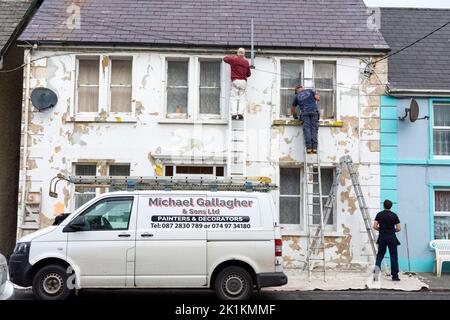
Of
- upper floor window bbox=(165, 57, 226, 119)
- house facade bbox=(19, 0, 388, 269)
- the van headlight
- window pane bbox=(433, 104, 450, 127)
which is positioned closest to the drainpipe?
house facade bbox=(19, 0, 388, 269)

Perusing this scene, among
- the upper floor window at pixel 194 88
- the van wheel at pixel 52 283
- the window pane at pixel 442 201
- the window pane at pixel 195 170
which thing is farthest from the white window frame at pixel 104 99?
the window pane at pixel 442 201

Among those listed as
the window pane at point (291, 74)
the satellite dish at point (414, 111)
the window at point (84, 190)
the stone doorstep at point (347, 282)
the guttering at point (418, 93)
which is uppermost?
the window pane at point (291, 74)

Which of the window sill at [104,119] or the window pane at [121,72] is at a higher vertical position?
the window pane at [121,72]

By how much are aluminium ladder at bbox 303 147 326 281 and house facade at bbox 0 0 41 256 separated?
26.2 ft

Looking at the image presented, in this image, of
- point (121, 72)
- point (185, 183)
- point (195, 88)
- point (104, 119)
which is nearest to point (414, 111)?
point (195, 88)

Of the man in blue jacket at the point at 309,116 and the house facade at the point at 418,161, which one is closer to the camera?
the man in blue jacket at the point at 309,116

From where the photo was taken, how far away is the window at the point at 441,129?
578 inches

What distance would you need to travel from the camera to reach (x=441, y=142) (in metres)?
14.7

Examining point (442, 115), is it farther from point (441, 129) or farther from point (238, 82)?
point (238, 82)

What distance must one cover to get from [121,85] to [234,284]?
7.13 meters

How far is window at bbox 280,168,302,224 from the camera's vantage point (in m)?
14.6

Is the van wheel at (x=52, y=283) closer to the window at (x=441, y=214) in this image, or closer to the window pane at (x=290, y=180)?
the window pane at (x=290, y=180)

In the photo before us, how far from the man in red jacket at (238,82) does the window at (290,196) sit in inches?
78.7
